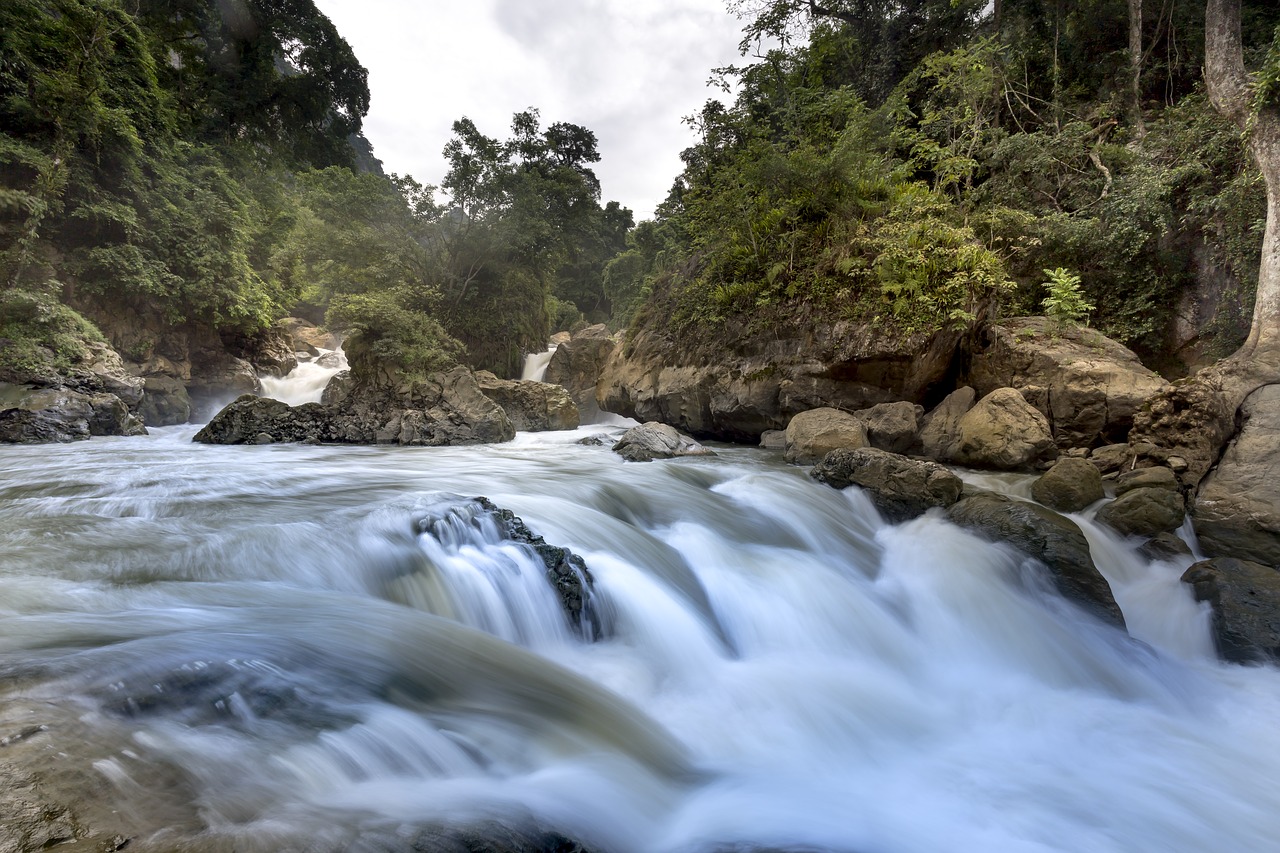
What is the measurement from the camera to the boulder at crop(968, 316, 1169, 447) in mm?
7188

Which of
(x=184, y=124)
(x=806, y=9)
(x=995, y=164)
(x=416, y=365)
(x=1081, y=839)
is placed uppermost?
(x=806, y=9)

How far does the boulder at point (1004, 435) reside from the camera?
7.26m

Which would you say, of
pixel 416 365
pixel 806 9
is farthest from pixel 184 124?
pixel 806 9

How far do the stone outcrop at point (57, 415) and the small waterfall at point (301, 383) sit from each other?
5.83m

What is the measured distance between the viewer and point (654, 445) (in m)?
9.32

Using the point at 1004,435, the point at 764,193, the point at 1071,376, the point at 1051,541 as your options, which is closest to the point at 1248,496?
the point at 1051,541

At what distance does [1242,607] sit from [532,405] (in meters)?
13.3

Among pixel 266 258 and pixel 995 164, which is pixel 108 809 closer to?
pixel 995 164

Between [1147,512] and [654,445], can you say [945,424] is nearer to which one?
[1147,512]

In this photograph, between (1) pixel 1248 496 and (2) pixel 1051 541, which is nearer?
A: (2) pixel 1051 541

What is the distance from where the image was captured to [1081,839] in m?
2.25

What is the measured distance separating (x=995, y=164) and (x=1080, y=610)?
10.1 meters

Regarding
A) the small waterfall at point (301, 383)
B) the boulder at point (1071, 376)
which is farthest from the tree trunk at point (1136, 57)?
the small waterfall at point (301, 383)

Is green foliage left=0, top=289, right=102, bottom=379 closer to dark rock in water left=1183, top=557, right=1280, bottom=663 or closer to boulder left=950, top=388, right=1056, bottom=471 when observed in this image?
boulder left=950, top=388, right=1056, bottom=471
